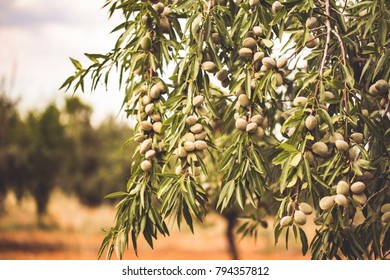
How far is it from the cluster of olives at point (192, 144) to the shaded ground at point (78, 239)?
8074 mm

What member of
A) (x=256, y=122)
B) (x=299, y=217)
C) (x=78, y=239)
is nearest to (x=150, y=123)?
(x=256, y=122)

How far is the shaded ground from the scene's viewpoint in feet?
32.3

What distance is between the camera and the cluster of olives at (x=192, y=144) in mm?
1284

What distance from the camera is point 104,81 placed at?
1590 millimetres

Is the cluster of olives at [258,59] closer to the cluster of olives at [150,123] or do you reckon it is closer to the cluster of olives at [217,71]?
the cluster of olives at [217,71]

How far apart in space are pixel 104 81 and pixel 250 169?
64 centimetres

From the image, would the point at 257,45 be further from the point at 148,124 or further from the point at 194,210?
the point at 194,210

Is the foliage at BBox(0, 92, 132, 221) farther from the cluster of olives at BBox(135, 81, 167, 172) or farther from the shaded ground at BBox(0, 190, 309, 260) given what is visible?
the cluster of olives at BBox(135, 81, 167, 172)

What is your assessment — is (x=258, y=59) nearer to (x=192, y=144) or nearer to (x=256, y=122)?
(x=256, y=122)

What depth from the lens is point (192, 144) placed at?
4.18 feet

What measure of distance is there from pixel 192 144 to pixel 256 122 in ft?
0.63

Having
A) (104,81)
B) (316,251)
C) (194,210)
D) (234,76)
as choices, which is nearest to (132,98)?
(104,81)

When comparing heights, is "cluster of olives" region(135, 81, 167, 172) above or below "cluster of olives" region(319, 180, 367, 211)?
above

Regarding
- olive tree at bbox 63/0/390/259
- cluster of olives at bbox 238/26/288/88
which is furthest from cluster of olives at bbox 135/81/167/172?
cluster of olives at bbox 238/26/288/88
